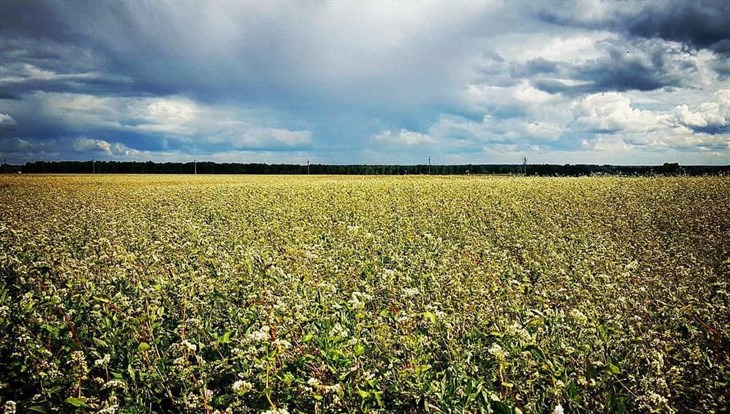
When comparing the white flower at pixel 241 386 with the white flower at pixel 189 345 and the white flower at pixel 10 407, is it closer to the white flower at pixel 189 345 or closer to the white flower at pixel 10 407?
the white flower at pixel 189 345

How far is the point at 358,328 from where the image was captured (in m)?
4.40

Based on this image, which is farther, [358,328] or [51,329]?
[51,329]

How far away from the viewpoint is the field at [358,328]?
3865 mm

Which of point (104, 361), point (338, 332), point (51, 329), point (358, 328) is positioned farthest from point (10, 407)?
point (358, 328)

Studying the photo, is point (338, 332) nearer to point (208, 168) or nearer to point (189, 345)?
point (189, 345)

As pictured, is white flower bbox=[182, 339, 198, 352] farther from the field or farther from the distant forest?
the distant forest

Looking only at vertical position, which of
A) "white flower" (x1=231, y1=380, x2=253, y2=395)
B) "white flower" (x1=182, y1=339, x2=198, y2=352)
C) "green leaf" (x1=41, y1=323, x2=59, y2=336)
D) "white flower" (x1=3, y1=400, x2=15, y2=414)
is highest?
"white flower" (x1=182, y1=339, x2=198, y2=352)

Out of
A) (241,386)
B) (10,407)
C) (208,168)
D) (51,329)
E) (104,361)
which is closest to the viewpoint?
(241,386)

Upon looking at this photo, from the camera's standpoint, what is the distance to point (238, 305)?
6207 millimetres

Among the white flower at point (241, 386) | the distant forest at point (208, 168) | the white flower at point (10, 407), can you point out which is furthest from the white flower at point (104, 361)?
the distant forest at point (208, 168)

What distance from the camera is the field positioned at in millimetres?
3865

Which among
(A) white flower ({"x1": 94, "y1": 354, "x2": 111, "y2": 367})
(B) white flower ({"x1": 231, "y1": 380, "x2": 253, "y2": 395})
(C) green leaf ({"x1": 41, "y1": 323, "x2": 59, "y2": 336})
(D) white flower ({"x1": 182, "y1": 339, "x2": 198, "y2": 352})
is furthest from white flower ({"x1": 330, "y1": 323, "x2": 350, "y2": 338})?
(C) green leaf ({"x1": 41, "y1": 323, "x2": 59, "y2": 336})

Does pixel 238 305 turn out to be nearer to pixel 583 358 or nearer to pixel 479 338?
pixel 479 338

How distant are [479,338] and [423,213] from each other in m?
12.5
